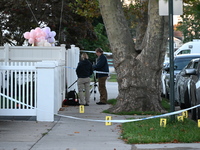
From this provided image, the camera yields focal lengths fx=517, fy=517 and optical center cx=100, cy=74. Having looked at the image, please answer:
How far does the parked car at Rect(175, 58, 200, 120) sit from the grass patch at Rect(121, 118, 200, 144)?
995mm

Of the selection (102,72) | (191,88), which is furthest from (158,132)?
(102,72)

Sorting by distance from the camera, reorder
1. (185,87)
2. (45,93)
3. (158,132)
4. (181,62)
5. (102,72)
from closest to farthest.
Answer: (158,132) → (45,93) → (185,87) → (102,72) → (181,62)

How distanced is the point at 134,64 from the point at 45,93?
10.1 feet

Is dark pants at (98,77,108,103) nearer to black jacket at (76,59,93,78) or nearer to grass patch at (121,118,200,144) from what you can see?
black jacket at (76,59,93,78)

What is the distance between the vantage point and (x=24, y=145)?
27.9ft

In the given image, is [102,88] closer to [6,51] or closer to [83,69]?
[83,69]

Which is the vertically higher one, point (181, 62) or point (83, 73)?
point (181, 62)

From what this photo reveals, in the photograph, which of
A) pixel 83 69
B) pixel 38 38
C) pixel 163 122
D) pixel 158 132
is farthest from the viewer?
pixel 38 38

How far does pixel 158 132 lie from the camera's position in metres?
9.54

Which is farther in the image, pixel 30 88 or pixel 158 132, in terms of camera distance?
pixel 30 88

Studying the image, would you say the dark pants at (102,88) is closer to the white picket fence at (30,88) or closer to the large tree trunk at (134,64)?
the large tree trunk at (134,64)

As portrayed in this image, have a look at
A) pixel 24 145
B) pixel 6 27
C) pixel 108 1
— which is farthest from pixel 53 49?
pixel 6 27

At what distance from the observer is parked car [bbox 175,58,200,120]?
11972 millimetres

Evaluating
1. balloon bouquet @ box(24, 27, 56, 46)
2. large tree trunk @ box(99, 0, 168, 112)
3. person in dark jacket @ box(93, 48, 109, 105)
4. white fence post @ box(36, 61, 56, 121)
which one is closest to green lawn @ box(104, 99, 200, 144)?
white fence post @ box(36, 61, 56, 121)
